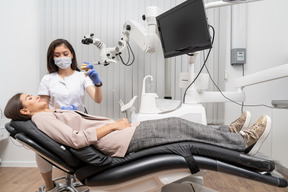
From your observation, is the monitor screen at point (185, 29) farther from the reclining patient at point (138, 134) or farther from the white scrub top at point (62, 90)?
the white scrub top at point (62, 90)

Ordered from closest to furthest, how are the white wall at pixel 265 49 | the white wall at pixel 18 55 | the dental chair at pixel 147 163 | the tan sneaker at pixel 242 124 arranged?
the dental chair at pixel 147 163 → the tan sneaker at pixel 242 124 → the white wall at pixel 265 49 → the white wall at pixel 18 55

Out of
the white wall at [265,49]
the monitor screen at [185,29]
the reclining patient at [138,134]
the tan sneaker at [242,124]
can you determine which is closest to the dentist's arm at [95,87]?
the reclining patient at [138,134]

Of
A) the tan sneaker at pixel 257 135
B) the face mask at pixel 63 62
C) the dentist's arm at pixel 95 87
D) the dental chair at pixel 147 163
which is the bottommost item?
the dental chair at pixel 147 163

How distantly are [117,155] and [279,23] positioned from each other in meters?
2.25

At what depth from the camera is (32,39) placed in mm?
2383

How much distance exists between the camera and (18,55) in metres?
2.38

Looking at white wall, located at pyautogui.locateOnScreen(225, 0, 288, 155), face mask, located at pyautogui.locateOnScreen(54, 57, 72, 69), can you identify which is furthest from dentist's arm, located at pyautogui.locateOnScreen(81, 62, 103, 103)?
white wall, located at pyautogui.locateOnScreen(225, 0, 288, 155)

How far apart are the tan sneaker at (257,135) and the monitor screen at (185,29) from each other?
601 mm

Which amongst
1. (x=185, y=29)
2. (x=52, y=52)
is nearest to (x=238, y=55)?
(x=185, y=29)

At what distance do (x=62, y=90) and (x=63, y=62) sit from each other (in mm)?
219

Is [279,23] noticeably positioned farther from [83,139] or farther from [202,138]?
[83,139]

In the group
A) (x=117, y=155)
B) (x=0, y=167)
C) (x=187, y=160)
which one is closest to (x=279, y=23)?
(x=187, y=160)

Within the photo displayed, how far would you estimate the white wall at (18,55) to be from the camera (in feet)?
7.75

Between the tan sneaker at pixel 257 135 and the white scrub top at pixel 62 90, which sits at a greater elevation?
the white scrub top at pixel 62 90
